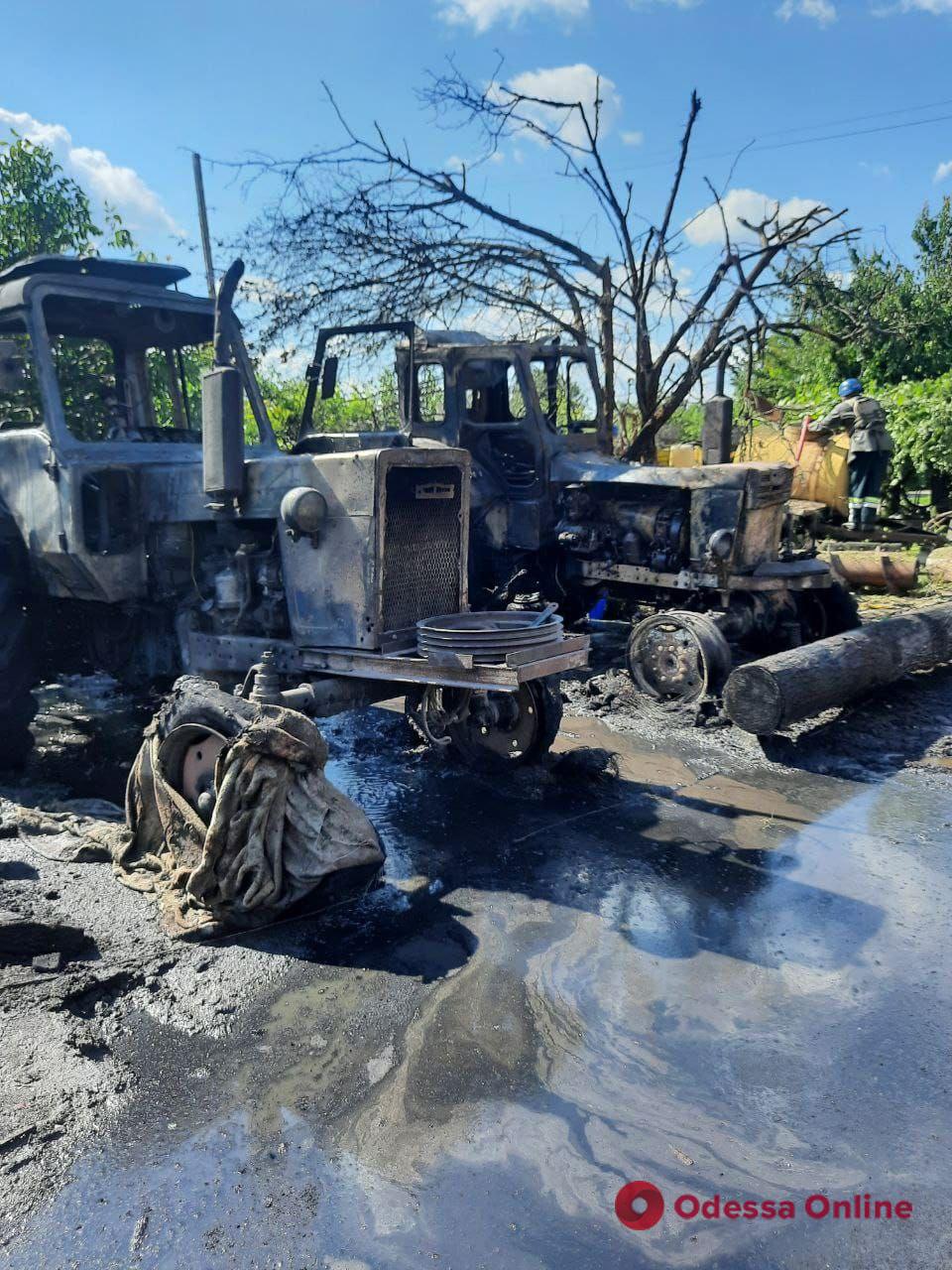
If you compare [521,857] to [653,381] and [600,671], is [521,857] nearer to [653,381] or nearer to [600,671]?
[600,671]

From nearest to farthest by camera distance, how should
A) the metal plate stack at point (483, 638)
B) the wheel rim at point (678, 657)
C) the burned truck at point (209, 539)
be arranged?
the metal plate stack at point (483, 638) → the burned truck at point (209, 539) → the wheel rim at point (678, 657)

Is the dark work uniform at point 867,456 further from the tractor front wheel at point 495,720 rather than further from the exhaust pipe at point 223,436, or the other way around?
the exhaust pipe at point 223,436

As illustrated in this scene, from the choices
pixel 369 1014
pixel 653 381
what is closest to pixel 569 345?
pixel 653 381

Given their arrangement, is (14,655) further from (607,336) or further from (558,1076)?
(607,336)

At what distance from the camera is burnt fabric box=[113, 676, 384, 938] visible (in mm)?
3719

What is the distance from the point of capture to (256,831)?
12.2 feet

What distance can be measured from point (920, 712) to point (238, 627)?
4910mm

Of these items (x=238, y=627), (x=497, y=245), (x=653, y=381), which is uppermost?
(x=497, y=245)

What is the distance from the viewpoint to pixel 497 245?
417 inches

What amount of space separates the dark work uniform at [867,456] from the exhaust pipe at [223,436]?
8.76 meters

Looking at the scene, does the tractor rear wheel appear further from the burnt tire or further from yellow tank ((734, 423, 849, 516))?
the burnt tire

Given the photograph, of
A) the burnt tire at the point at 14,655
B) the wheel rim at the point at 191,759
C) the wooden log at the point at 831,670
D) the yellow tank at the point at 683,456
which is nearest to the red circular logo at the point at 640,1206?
the wheel rim at the point at 191,759

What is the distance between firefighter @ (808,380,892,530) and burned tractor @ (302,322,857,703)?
3787 millimetres

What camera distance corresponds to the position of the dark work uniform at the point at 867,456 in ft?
37.8
